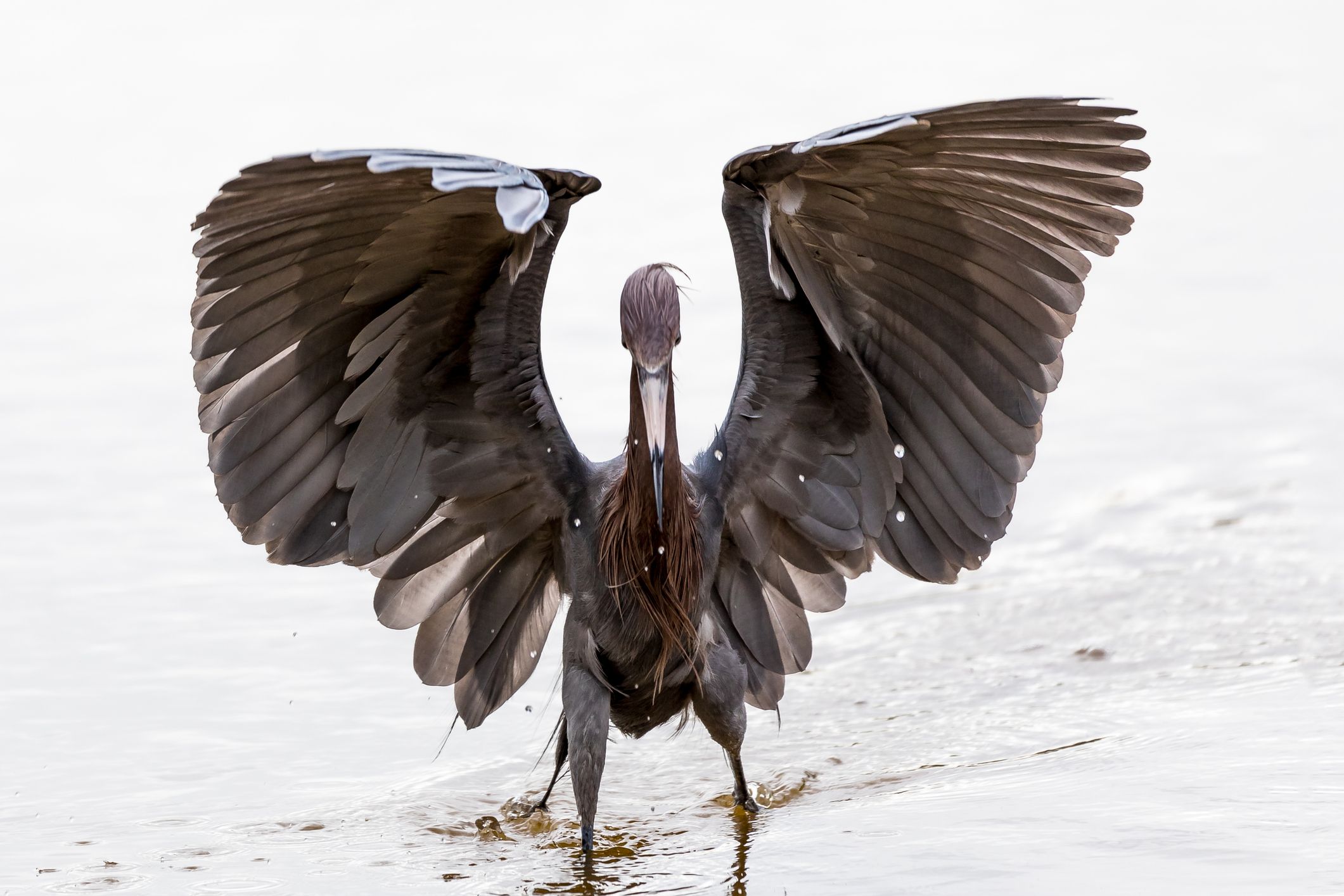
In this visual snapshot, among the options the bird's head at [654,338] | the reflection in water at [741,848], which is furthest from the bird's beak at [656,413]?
the reflection in water at [741,848]

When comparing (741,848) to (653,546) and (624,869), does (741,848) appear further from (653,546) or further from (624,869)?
(653,546)

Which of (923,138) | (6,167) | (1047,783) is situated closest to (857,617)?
(1047,783)

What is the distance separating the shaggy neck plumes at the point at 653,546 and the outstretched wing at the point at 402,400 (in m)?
0.28

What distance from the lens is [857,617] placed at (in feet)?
27.6

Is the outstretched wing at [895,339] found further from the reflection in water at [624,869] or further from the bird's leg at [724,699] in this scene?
the reflection in water at [624,869]

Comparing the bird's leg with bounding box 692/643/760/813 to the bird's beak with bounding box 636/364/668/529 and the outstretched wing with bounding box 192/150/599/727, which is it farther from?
the bird's beak with bounding box 636/364/668/529

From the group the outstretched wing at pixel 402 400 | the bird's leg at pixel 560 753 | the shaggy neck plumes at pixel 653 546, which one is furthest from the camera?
the bird's leg at pixel 560 753

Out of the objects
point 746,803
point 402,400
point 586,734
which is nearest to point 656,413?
point 402,400

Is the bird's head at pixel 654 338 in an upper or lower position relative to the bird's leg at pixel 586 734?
upper

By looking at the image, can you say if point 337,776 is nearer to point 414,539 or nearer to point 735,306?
point 414,539

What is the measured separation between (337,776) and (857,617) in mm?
2743

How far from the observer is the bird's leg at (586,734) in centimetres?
591

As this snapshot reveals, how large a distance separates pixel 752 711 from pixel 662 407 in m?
2.62

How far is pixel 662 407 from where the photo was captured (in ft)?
18.0
